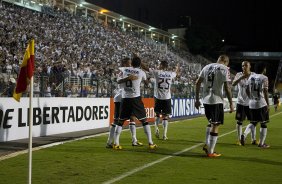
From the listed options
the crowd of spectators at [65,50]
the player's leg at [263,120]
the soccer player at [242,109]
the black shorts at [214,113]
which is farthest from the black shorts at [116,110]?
the player's leg at [263,120]

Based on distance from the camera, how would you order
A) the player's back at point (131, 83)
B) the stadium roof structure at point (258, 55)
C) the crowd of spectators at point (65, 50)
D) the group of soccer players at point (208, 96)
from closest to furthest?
the group of soccer players at point (208, 96)
the player's back at point (131, 83)
the crowd of spectators at point (65, 50)
the stadium roof structure at point (258, 55)

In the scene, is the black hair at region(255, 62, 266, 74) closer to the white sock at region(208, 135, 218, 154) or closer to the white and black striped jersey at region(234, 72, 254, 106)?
the white and black striped jersey at region(234, 72, 254, 106)

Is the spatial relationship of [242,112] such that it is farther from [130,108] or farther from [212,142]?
[130,108]

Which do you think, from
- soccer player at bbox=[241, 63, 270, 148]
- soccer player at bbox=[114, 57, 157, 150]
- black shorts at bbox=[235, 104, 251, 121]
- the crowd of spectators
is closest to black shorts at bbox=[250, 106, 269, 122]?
soccer player at bbox=[241, 63, 270, 148]

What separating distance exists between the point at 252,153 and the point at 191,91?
19.9 metres

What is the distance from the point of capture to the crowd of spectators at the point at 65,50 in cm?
1642

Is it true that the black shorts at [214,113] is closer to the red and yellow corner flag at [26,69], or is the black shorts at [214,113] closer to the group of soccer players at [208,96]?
the group of soccer players at [208,96]

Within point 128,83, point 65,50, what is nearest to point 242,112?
point 128,83

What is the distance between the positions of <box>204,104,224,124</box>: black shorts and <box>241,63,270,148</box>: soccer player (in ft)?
7.86

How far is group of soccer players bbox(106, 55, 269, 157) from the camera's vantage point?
9.90 meters

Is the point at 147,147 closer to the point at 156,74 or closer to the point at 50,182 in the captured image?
the point at 156,74

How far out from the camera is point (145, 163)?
354 inches

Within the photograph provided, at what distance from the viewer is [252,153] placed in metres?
10.8

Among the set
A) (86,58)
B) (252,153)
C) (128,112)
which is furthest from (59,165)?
Result: (86,58)
